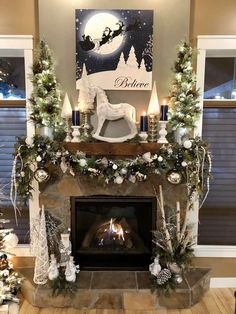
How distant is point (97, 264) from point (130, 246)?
0.40m

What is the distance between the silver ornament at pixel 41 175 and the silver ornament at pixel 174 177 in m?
1.18

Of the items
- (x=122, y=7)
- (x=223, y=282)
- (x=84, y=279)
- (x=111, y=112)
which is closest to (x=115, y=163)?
(x=111, y=112)

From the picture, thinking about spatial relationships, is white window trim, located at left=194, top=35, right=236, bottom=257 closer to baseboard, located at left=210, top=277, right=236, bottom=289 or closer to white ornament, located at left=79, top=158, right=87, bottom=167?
white ornament, located at left=79, top=158, right=87, bottom=167

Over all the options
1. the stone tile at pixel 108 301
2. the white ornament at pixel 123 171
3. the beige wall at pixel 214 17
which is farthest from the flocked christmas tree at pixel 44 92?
the stone tile at pixel 108 301

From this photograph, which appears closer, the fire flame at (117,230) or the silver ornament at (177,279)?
the silver ornament at (177,279)

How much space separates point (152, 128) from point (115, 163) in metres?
→ 0.52

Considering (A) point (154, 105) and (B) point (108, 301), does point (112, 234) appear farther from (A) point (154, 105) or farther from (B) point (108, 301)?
(A) point (154, 105)

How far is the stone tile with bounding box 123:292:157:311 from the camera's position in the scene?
9.45 ft

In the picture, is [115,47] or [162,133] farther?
[115,47]

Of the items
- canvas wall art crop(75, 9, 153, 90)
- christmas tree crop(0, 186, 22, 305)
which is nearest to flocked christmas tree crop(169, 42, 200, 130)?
canvas wall art crop(75, 9, 153, 90)

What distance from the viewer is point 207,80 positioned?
3.35 m

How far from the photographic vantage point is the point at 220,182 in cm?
346

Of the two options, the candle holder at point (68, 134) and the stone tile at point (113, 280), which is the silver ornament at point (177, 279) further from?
the candle holder at point (68, 134)

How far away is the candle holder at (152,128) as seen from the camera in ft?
9.86
